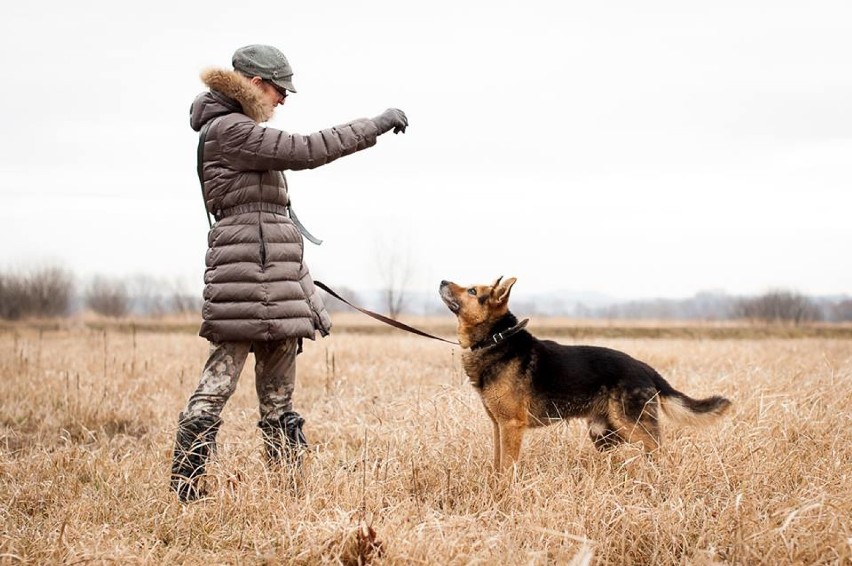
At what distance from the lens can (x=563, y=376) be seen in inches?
196

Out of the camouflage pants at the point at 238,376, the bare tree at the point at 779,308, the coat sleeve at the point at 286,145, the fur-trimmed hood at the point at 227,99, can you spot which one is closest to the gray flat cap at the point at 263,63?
the fur-trimmed hood at the point at 227,99

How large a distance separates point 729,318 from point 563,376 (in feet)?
128

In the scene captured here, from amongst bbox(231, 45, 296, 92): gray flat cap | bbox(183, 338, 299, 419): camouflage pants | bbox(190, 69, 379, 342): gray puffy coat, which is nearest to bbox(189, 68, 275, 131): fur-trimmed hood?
bbox(190, 69, 379, 342): gray puffy coat

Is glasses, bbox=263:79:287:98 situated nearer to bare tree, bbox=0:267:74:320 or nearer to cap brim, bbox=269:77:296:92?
cap brim, bbox=269:77:296:92

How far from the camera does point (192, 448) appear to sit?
4.40 meters

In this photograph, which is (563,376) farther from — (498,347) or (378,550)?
(378,550)

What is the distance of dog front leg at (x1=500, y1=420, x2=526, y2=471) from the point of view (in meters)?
4.71

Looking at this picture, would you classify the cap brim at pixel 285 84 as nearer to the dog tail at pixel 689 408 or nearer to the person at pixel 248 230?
the person at pixel 248 230

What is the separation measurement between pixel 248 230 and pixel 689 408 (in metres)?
3.38

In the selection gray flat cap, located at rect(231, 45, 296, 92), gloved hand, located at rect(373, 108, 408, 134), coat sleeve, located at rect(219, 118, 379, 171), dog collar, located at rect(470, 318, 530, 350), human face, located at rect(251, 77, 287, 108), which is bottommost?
dog collar, located at rect(470, 318, 530, 350)

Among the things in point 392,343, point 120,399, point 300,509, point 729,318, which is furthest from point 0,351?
point 729,318

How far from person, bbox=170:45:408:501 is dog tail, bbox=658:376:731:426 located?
8.63 feet

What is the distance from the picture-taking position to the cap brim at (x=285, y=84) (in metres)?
4.60

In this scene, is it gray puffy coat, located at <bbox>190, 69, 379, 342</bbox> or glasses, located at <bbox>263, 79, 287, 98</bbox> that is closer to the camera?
gray puffy coat, located at <bbox>190, 69, 379, 342</bbox>
